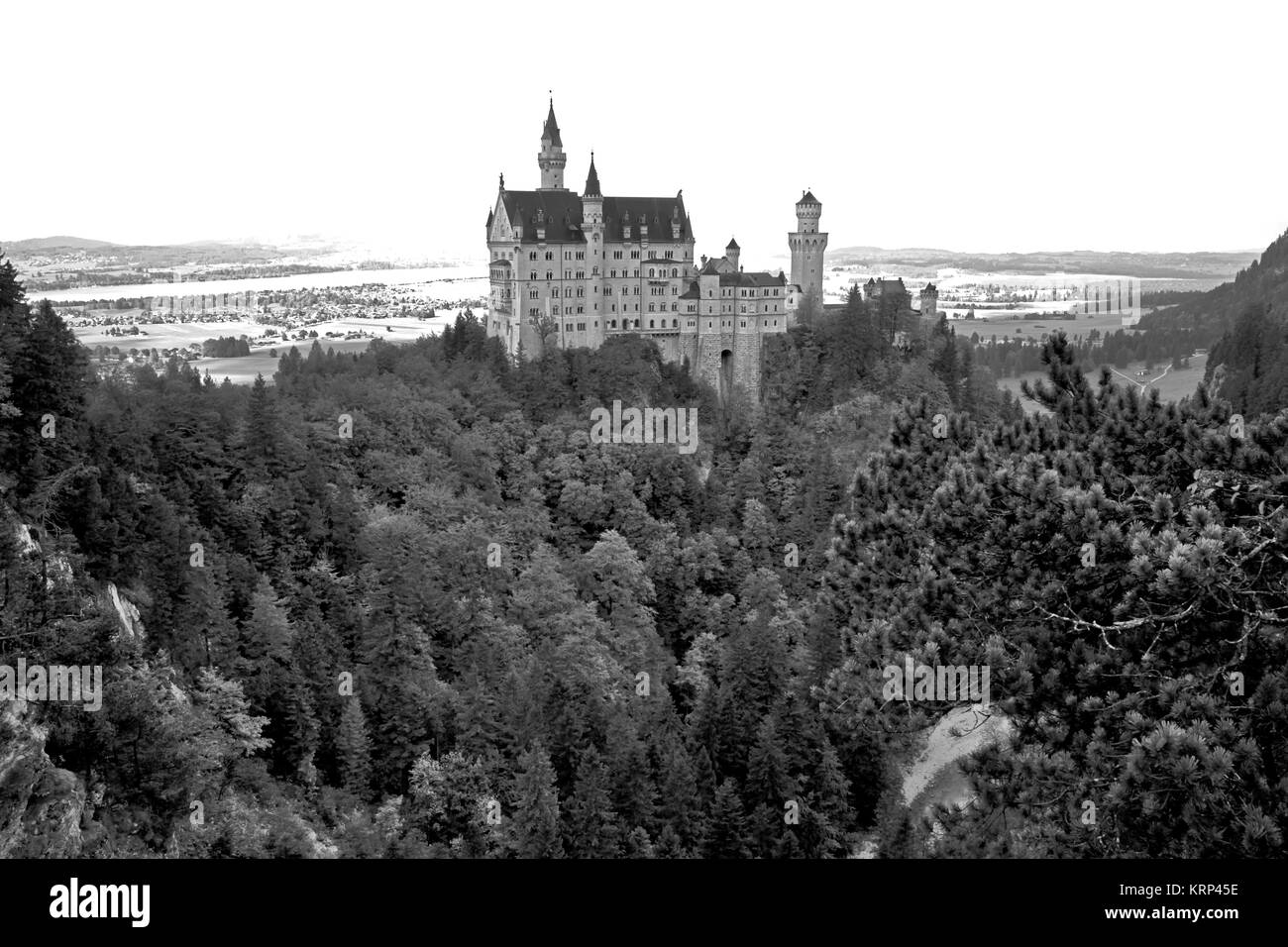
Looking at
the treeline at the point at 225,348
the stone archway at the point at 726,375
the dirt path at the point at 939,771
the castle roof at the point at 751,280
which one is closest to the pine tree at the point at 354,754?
the dirt path at the point at 939,771

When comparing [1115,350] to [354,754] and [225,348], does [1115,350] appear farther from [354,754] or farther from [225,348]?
[354,754]

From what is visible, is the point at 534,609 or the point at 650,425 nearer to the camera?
the point at 534,609

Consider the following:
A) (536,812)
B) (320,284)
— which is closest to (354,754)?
(536,812)

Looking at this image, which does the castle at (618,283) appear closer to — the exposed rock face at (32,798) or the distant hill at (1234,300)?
the distant hill at (1234,300)

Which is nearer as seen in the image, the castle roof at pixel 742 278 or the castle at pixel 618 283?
the castle at pixel 618 283

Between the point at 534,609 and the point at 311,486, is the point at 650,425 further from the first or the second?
the point at 311,486
